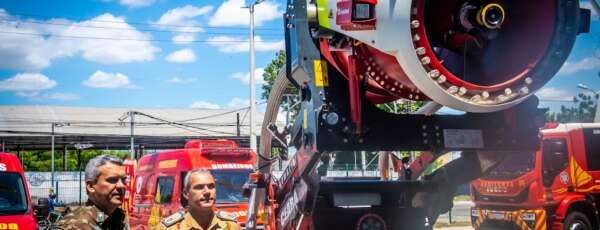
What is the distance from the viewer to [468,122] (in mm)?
5000

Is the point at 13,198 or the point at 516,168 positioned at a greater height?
the point at 516,168

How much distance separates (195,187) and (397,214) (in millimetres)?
1994

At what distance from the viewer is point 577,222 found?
1245cm

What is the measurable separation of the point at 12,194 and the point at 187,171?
117 inches

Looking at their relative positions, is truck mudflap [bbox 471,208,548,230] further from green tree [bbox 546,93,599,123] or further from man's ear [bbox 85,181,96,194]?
man's ear [bbox 85,181,96,194]

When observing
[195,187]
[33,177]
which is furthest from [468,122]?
[33,177]

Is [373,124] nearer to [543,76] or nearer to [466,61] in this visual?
[466,61]

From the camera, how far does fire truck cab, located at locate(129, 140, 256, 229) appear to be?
11422 millimetres

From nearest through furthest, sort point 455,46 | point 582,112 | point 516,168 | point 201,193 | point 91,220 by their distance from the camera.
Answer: point 91,220 → point 201,193 → point 455,46 → point 516,168 → point 582,112

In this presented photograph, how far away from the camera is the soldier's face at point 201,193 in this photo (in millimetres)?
4102

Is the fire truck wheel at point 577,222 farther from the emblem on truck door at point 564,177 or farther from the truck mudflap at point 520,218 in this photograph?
the emblem on truck door at point 564,177

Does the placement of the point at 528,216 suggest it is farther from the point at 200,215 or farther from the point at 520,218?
the point at 200,215

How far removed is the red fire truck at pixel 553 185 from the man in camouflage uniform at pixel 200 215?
9073mm

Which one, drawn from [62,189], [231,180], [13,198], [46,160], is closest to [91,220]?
[13,198]
